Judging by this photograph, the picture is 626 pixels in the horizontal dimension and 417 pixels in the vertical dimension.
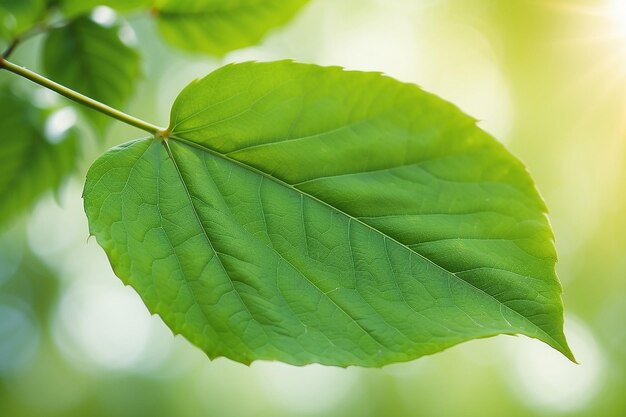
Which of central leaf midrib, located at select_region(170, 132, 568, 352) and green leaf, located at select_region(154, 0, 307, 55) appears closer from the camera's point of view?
central leaf midrib, located at select_region(170, 132, 568, 352)

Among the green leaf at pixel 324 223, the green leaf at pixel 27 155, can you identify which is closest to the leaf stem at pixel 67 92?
the green leaf at pixel 324 223

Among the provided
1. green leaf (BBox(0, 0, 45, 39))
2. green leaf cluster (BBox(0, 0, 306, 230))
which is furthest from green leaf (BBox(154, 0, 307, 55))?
green leaf (BBox(0, 0, 45, 39))

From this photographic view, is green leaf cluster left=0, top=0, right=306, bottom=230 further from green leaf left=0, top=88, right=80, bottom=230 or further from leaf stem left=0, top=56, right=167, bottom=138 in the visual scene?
leaf stem left=0, top=56, right=167, bottom=138

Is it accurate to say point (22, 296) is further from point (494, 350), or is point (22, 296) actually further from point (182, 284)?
point (182, 284)

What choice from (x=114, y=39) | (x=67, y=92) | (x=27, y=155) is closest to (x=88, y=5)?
(x=114, y=39)

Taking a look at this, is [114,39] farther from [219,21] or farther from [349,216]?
[349,216]

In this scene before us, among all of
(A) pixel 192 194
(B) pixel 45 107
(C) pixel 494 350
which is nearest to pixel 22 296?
(C) pixel 494 350
